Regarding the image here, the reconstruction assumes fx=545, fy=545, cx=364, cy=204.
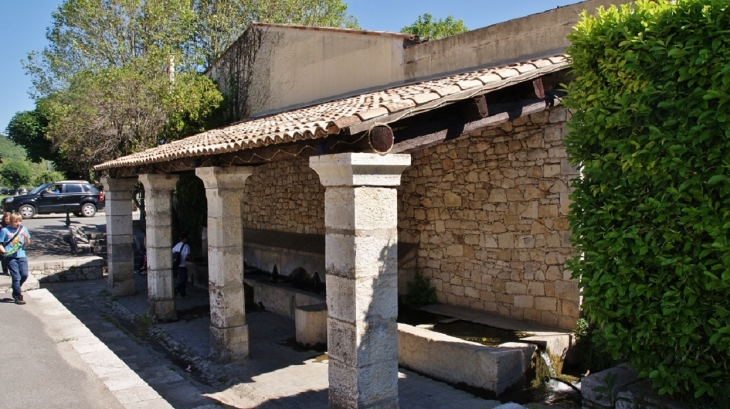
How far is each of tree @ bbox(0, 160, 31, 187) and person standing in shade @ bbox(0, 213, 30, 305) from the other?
51.3 meters

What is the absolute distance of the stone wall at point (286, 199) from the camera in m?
11.3

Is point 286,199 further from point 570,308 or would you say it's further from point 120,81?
point 570,308

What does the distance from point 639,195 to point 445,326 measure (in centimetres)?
391

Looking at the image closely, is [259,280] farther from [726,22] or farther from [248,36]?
[726,22]

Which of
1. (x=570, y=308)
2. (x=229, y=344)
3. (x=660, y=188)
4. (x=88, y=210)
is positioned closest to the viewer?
(x=660, y=188)

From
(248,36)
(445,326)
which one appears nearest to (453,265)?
(445,326)

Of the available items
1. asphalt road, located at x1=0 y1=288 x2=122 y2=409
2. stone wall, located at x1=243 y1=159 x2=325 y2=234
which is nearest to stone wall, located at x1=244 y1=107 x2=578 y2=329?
stone wall, located at x1=243 y1=159 x2=325 y2=234

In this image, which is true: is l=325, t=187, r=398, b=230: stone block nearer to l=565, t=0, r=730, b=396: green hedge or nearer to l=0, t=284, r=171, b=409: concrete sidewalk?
l=565, t=0, r=730, b=396: green hedge

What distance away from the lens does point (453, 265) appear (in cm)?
820

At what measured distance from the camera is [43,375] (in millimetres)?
5312

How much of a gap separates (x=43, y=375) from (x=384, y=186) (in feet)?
12.5

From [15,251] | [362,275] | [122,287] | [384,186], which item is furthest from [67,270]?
[384,186]

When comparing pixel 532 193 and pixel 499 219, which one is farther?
pixel 499 219

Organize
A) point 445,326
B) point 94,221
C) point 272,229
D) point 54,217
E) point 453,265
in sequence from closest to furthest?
point 445,326, point 453,265, point 272,229, point 94,221, point 54,217
